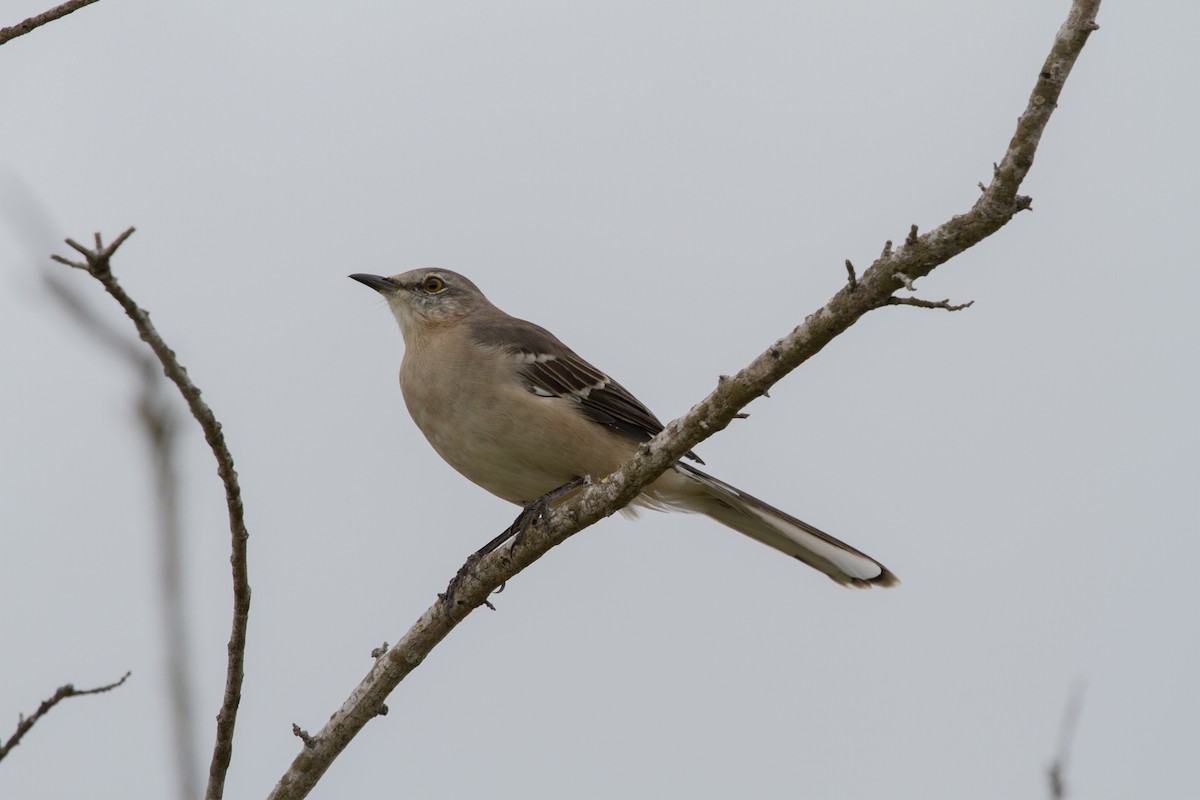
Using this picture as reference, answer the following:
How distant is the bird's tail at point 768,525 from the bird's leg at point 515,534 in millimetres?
865

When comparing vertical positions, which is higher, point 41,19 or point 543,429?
point 543,429

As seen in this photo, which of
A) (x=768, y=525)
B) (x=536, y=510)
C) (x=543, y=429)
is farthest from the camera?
(x=768, y=525)

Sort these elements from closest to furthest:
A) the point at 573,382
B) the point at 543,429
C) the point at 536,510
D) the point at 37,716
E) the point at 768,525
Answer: the point at 37,716, the point at 536,510, the point at 543,429, the point at 768,525, the point at 573,382

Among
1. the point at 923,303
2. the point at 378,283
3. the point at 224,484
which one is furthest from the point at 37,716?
the point at 378,283

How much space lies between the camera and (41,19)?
3.71 metres

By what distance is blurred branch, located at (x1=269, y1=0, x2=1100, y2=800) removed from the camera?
3.81m

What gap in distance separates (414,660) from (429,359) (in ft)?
7.41

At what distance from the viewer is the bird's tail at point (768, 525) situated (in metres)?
7.15

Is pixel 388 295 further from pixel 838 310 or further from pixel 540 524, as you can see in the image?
pixel 838 310

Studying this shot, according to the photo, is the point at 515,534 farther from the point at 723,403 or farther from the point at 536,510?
the point at 723,403

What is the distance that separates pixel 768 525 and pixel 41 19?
4.82m

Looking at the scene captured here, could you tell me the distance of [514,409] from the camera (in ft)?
22.5

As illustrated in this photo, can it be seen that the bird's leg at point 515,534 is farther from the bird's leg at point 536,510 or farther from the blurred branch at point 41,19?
the blurred branch at point 41,19

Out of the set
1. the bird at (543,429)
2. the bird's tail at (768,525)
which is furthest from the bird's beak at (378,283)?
the bird's tail at (768,525)
